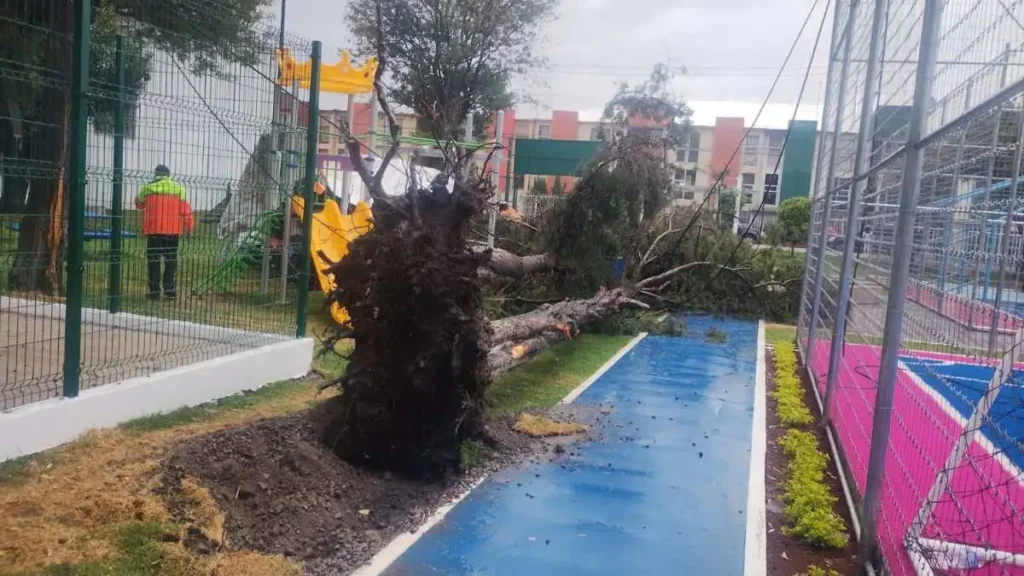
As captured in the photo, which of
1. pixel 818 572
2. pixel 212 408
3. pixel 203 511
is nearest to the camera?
pixel 203 511

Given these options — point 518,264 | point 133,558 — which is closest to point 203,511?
point 133,558

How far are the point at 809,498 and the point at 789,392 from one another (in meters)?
3.60

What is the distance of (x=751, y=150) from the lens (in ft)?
168

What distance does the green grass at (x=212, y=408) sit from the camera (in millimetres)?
5746

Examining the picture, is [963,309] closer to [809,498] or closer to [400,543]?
[809,498]

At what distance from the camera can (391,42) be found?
27.9m

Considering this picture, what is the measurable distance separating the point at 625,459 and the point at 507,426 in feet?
3.69

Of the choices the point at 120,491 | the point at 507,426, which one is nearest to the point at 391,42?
the point at 507,426

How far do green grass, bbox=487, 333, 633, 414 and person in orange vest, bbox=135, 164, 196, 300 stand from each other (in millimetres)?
3078

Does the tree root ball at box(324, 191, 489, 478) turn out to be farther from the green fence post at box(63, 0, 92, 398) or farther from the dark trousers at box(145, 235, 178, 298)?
the dark trousers at box(145, 235, 178, 298)

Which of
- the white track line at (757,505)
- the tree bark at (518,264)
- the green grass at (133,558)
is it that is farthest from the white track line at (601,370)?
the green grass at (133,558)

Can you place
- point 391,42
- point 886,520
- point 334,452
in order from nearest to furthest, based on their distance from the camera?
point 886,520
point 334,452
point 391,42

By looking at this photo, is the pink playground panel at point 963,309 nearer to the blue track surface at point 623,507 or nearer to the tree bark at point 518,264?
the blue track surface at point 623,507

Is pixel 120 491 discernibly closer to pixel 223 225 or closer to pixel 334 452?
pixel 334 452
